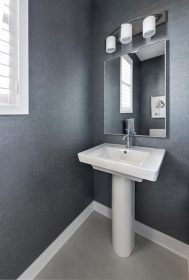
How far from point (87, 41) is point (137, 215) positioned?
197 cm

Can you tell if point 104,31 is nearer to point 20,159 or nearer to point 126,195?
point 20,159

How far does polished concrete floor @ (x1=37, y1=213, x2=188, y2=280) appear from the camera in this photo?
46.1 inches

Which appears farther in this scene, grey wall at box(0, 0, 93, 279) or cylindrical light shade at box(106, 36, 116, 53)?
cylindrical light shade at box(106, 36, 116, 53)

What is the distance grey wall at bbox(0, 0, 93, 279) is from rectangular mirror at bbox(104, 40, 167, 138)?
297 millimetres

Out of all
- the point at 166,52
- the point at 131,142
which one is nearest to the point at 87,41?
the point at 166,52

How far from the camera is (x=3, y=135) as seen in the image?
3.02 feet

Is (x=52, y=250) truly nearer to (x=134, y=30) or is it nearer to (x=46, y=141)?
(x=46, y=141)

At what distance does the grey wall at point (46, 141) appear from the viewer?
38.6 inches

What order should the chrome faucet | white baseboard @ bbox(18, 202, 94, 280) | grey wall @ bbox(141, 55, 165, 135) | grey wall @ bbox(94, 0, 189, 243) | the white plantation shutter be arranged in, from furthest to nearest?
1. the chrome faucet
2. grey wall @ bbox(141, 55, 165, 135)
3. grey wall @ bbox(94, 0, 189, 243)
4. white baseboard @ bbox(18, 202, 94, 280)
5. the white plantation shutter

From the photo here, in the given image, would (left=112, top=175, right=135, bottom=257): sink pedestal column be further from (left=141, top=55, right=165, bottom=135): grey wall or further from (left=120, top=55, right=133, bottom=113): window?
(left=120, top=55, right=133, bottom=113): window

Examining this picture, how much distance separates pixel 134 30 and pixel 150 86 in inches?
21.8

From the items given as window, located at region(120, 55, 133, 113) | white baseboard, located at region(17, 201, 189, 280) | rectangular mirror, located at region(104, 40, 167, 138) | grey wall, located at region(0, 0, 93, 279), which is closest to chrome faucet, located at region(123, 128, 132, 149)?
rectangular mirror, located at region(104, 40, 167, 138)

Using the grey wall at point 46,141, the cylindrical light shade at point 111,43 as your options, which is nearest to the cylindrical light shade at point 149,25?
the cylindrical light shade at point 111,43

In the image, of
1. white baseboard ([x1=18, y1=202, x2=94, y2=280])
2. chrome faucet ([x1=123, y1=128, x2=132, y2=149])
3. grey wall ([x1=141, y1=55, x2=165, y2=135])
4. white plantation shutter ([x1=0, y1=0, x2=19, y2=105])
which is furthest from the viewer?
chrome faucet ([x1=123, y1=128, x2=132, y2=149])
